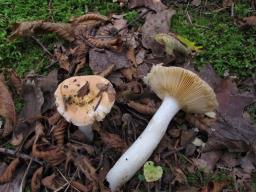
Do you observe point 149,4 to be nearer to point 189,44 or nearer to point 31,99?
point 189,44

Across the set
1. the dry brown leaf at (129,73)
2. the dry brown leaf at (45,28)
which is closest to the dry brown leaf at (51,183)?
the dry brown leaf at (129,73)

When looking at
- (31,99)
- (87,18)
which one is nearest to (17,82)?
(31,99)

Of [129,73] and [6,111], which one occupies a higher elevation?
[129,73]

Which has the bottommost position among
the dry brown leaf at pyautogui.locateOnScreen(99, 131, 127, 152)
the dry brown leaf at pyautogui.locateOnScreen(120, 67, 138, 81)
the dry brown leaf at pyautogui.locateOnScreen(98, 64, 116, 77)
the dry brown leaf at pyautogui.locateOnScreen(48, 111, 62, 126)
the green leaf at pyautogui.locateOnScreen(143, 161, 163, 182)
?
the green leaf at pyautogui.locateOnScreen(143, 161, 163, 182)

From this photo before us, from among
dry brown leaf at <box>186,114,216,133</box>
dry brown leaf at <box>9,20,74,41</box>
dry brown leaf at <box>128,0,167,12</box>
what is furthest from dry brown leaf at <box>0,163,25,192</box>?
dry brown leaf at <box>128,0,167,12</box>

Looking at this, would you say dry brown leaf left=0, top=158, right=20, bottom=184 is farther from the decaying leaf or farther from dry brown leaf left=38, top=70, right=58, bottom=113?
the decaying leaf

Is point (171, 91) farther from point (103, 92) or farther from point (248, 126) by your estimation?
point (248, 126)

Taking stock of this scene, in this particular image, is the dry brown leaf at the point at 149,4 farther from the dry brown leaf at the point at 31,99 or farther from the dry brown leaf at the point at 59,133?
the dry brown leaf at the point at 59,133

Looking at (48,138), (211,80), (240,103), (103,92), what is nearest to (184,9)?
(211,80)

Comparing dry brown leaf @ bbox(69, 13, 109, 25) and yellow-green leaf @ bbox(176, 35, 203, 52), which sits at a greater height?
dry brown leaf @ bbox(69, 13, 109, 25)
